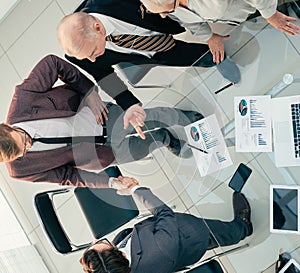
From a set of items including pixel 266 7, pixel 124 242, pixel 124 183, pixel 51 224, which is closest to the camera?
pixel 266 7

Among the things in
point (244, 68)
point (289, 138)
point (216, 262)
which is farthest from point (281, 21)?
point (216, 262)

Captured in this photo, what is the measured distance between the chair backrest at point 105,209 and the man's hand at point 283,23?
3.59ft

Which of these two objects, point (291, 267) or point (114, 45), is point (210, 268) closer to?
point (291, 267)

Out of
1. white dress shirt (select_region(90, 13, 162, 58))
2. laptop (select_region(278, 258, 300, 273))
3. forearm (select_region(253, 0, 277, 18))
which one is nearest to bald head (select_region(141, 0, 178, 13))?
white dress shirt (select_region(90, 13, 162, 58))

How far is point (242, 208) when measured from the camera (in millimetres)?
2170

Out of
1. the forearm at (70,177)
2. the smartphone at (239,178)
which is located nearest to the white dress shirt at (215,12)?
the smartphone at (239,178)

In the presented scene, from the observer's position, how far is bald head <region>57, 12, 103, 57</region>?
197 centimetres

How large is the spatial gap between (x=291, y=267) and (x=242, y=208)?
0.32 metres

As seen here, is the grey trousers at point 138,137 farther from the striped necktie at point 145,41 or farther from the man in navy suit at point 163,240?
the striped necktie at point 145,41

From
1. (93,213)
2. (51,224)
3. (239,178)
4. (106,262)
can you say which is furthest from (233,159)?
(51,224)

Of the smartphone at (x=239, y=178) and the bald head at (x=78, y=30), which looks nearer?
the bald head at (x=78, y=30)

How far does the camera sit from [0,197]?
328 cm

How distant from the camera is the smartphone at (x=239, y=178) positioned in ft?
6.88

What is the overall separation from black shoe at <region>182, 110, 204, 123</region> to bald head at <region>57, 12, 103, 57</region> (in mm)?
505
